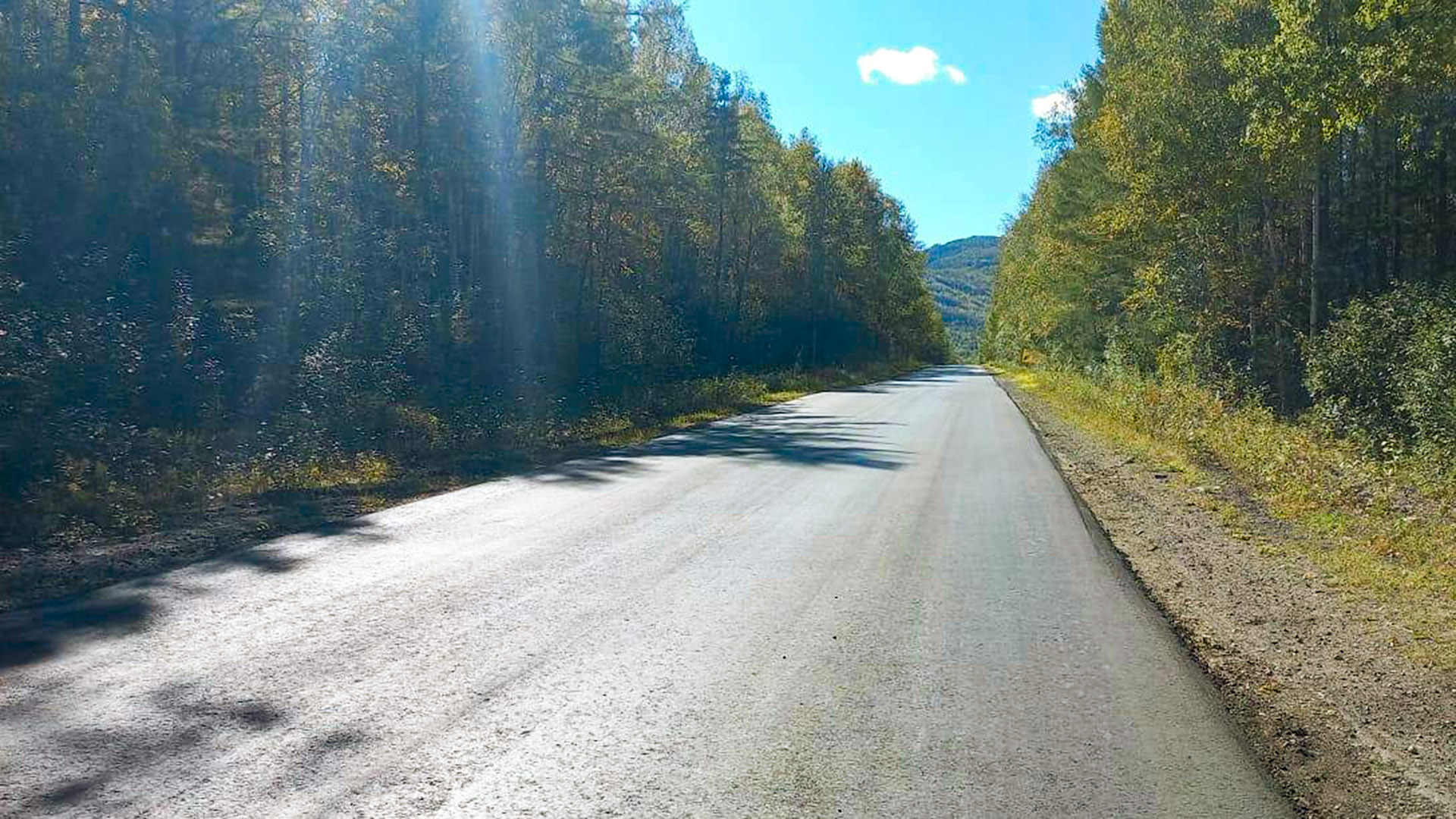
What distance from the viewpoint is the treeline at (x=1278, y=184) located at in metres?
16.0

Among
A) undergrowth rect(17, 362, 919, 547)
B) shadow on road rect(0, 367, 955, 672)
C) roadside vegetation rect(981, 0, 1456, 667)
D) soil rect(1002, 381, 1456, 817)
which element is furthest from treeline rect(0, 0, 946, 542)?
roadside vegetation rect(981, 0, 1456, 667)

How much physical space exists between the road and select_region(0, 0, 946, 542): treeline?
471 centimetres

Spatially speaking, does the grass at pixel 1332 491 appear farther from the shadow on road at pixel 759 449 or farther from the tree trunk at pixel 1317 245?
the shadow on road at pixel 759 449

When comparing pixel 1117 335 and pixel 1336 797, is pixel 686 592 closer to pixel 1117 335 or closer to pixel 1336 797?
pixel 1336 797

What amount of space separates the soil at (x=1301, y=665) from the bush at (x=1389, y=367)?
17.4 ft

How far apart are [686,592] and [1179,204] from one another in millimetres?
20051

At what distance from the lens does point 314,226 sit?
66.4 feet

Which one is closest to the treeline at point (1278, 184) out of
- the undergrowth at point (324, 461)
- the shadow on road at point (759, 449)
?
the shadow on road at point (759, 449)

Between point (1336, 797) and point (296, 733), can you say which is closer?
point (1336, 797)

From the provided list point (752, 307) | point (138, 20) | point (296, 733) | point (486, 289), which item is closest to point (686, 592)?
point (296, 733)

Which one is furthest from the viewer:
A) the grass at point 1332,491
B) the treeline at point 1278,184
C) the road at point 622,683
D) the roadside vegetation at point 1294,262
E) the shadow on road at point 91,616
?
the treeline at point 1278,184

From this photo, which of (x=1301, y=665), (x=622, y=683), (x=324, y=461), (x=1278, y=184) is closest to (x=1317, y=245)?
(x=1278, y=184)

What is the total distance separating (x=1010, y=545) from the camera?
896 centimetres

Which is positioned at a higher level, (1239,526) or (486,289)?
(486,289)
